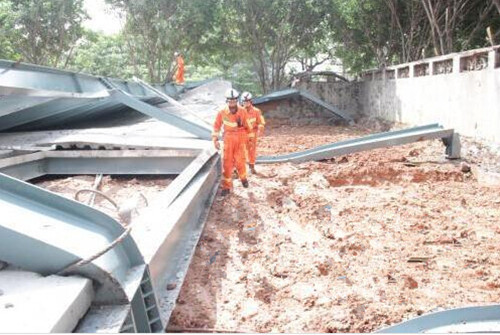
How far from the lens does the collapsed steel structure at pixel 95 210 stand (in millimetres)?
2062

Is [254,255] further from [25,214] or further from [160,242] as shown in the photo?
[25,214]

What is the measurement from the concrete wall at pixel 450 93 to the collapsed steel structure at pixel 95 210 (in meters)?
0.84

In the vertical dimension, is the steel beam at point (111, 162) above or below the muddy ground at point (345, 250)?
above

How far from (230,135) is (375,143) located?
3049mm

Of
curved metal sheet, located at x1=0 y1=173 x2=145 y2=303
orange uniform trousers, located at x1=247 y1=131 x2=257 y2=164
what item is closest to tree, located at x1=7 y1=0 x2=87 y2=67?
orange uniform trousers, located at x1=247 y1=131 x2=257 y2=164

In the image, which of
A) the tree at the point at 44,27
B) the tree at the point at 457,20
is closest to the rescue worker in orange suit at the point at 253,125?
the tree at the point at 457,20

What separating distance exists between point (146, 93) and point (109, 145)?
16.8ft

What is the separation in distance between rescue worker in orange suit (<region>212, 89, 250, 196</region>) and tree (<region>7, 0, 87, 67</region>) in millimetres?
17524

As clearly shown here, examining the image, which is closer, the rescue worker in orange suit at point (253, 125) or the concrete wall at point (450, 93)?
the rescue worker in orange suit at point (253, 125)

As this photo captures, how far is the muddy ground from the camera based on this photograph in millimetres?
3352

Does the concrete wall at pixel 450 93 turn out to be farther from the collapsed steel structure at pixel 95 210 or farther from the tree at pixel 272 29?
the tree at pixel 272 29

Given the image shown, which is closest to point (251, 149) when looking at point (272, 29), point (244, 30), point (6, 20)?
point (244, 30)

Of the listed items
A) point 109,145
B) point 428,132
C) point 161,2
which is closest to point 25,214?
point 109,145

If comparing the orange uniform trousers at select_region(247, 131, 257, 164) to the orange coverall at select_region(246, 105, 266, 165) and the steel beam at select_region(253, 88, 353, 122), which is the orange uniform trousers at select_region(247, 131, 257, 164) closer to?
the orange coverall at select_region(246, 105, 266, 165)
